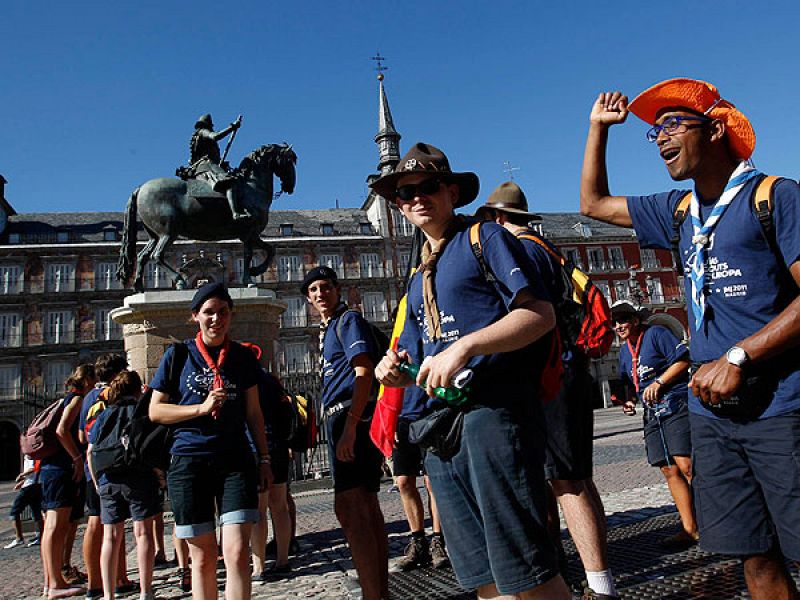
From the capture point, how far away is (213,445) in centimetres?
303

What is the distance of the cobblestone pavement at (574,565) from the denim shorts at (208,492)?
3.73ft

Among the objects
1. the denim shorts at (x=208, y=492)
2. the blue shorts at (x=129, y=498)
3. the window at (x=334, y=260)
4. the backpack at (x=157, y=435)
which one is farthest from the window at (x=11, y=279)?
the denim shorts at (x=208, y=492)

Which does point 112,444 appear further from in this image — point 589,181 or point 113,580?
point 589,181

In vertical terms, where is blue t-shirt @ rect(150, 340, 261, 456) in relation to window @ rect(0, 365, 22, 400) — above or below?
below

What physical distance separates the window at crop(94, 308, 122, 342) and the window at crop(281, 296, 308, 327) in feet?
35.3

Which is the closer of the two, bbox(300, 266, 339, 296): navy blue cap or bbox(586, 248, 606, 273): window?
bbox(300, 266, 339, 296): navy blue cap

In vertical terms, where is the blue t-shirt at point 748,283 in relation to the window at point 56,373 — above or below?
below

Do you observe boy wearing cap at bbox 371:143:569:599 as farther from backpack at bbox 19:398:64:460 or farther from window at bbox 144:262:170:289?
window at bbox 144:262:170:289

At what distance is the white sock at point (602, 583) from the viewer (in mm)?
2721

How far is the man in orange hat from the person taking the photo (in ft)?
5.95

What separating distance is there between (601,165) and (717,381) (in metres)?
1.04

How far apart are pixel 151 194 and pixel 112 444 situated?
16.0 feet

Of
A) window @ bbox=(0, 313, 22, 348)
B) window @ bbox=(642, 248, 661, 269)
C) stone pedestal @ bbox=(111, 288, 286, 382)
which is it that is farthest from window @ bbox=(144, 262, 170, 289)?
window @ bbox=(642, 248, 661, 269)

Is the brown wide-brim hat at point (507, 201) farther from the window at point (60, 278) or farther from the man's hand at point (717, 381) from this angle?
the window at point (60, 278)
